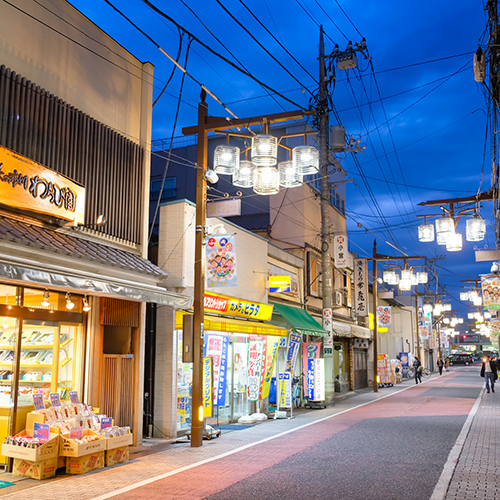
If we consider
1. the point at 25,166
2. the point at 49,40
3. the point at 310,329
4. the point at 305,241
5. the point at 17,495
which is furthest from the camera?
the point at 305,241

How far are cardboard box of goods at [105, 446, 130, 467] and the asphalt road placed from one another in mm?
1675

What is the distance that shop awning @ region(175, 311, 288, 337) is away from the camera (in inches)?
555

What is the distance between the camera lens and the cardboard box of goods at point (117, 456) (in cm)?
997

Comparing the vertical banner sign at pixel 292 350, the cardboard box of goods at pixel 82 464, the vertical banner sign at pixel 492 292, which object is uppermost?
the vertical banner sign at pixel 492 292

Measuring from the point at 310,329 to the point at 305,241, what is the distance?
21.0 feet

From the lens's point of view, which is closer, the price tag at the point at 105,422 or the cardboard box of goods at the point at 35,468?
the cardboard box of goods at the point at 35,468

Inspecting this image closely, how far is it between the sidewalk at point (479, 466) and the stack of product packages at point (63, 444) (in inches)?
242

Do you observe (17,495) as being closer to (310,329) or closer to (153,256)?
(153,256)

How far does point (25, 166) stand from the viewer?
9.29 m

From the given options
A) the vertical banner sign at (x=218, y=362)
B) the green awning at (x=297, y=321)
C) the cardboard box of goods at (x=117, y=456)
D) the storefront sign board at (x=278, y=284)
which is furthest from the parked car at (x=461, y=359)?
the cardboard box of goods at (x=117, y=456)

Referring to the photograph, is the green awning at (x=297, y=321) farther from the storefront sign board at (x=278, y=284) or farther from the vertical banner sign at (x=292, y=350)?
the storefront sign board at (x=278, y=284)

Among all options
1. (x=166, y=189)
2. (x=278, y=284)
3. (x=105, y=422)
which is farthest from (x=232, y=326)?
(x=166, y=189)

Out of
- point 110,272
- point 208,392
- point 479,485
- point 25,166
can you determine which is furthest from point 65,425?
point 479,485

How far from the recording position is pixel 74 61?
11.7 meters
